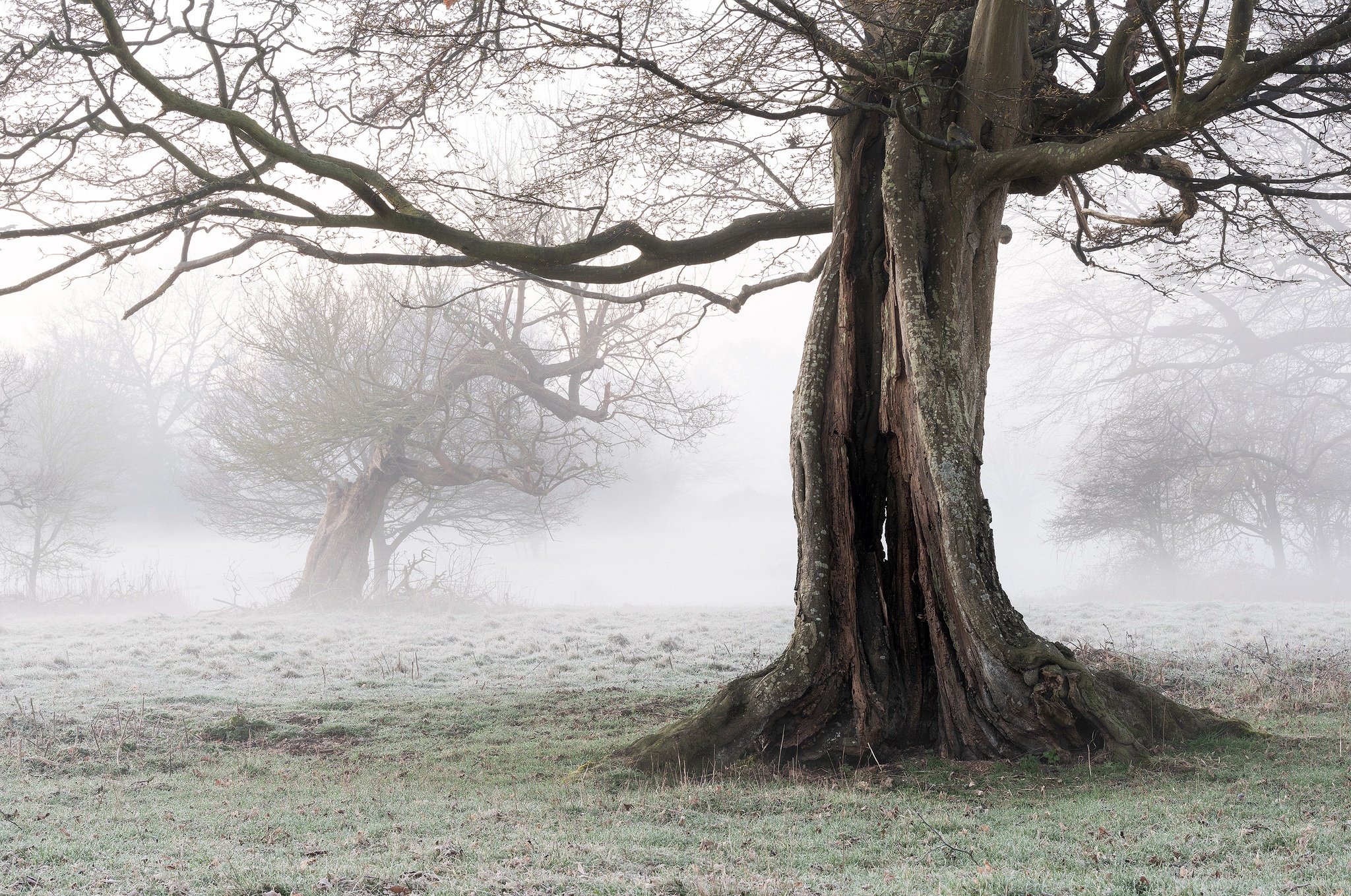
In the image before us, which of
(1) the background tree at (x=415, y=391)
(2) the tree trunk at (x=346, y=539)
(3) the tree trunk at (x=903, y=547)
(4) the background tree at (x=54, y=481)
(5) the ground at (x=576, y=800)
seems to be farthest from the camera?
(4) the background tree at (x=54, y=481)

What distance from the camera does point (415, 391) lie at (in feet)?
58.7

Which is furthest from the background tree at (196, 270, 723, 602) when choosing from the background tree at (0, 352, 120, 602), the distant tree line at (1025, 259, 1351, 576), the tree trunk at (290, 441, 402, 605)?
the distant tree line at (1025, 259, 1351, 576)

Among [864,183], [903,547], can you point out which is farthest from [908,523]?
[864,183]

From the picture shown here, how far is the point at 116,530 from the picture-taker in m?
34.5

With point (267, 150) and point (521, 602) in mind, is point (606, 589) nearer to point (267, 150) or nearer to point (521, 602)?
point (521, 602)

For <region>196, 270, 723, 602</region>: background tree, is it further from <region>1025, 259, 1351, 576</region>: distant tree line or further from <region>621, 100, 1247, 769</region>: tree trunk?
<region>1025, 259, 1351, 576</region>: distant tree line

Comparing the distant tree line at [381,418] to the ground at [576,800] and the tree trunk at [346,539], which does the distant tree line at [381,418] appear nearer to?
the tree trunk at [346,539]

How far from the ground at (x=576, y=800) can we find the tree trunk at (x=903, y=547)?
0.86ft

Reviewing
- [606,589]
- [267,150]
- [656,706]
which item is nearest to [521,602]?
[606,589]

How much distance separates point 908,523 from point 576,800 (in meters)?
2.84

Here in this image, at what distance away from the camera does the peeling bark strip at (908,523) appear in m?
5.41

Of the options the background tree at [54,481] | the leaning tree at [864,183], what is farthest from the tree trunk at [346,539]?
the leaning tree at [864,183]

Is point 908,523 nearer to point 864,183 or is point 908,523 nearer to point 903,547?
point 903,547

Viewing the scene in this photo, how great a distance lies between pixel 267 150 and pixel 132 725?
4.62 m
